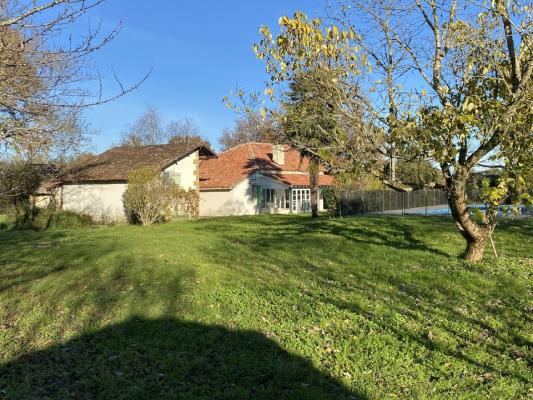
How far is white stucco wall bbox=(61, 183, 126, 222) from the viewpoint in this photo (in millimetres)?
27234

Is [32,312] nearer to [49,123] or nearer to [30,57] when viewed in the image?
[49,123]

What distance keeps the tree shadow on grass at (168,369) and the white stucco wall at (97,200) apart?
22105mm

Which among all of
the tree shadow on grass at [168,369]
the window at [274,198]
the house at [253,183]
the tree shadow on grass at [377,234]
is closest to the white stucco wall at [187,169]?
the house at [253,183]

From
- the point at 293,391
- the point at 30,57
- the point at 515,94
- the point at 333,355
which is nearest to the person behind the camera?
the point at 293,391

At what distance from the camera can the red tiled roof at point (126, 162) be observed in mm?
27203

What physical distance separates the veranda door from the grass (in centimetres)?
2611

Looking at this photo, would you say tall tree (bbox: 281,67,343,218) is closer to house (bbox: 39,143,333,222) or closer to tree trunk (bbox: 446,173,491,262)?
tree trunk (bbox: 446,173,491,262)

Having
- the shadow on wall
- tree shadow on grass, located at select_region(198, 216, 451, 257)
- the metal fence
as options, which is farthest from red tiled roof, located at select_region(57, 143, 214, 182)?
tree shadow on grass, located at select_region(198, 216, 451, 257)

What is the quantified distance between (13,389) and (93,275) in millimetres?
4321

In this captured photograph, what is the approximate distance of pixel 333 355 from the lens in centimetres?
494

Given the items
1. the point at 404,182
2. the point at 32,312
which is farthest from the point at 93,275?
the point at 404,182

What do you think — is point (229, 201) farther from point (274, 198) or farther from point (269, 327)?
point (269, 327)

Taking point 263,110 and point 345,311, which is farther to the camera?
point 263,110

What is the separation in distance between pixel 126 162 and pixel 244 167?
8.95 m
